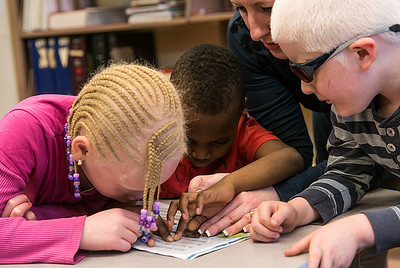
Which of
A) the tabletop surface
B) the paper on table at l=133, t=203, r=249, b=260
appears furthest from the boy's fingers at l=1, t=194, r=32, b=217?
the paper on table at l=133, t=203, r=249, b=260

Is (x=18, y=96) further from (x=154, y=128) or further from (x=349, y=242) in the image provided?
(x=349, y=242)

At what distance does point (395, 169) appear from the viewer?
1172 millimetres

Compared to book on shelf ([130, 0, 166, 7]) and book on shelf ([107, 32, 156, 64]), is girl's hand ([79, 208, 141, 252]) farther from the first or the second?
book on shelf ([107, 32, 156, 64])

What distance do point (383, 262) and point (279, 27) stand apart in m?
0.51

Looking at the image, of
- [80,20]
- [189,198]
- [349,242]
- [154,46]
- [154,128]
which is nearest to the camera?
[349,242]

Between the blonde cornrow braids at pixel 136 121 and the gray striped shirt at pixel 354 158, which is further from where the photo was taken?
the gray striped shirt at pixel 354 158

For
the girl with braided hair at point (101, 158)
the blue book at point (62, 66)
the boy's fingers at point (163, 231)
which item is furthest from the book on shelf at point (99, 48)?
the boy's fingers at point (163, 231)

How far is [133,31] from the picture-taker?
3270mm

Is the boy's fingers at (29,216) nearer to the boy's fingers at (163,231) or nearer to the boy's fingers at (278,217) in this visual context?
the boy's fingers at (163,231)

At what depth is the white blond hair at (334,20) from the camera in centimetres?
98

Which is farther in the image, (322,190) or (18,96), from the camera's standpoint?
(18,96)

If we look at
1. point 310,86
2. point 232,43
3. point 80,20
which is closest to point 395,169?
point 310,86

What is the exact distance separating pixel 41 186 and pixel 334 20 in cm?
68

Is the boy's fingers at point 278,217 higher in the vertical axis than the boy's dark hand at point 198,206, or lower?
higher
